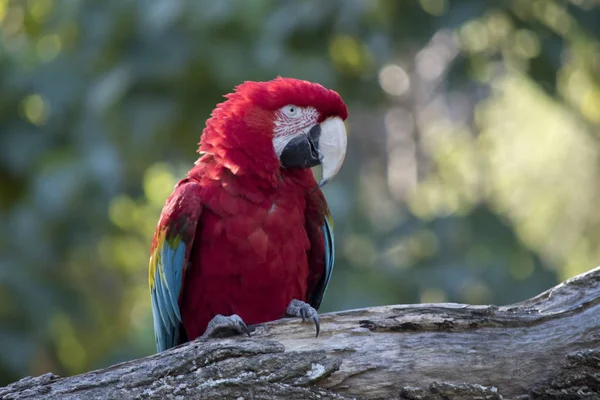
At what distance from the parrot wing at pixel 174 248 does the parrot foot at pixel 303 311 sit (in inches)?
13.8

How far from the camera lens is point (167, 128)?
4750 millimetres

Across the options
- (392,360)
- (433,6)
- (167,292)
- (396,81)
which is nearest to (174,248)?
(167,292)

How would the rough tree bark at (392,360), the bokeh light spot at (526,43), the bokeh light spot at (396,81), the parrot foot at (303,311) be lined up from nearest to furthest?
the rough tree bark at (392,360) → the parrot foot at (303,311) → the bokeh light spot at (526,43) → the bokeh light spot at (396,81)

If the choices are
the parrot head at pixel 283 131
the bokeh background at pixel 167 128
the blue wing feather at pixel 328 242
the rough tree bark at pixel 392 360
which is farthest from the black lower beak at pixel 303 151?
the bokeh background at pixel 167 128

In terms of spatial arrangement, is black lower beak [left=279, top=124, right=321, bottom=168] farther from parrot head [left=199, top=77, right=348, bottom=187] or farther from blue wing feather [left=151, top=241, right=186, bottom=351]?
blue wing feather [left=151, top=241, right=186, bottom=351]

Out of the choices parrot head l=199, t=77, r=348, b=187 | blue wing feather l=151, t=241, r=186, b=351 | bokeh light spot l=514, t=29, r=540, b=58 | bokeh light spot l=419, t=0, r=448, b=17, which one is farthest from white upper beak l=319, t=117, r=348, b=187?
bokeh light spot l=514, t=29, r=540, b=58

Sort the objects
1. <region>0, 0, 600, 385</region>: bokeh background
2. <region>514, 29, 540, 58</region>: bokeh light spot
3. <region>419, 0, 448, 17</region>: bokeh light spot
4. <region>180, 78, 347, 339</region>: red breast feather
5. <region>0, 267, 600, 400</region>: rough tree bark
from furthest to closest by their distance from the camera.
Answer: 1. <region>514, 29, 540, 58</region>: bokeh light spot
2. <region>419, 0, 448, 17</region>: bokeh light spot
3. <region>0, 0, 600, 385</region>: bokeh background
4. <region>180, 78, 347, 339</region>: red breast feather
5. <region>0, 267, 600, 400</region>: rough tree bark

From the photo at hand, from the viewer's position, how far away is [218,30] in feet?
15.0

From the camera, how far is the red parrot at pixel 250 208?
2.50 metres

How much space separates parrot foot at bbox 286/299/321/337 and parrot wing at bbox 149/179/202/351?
35 cm

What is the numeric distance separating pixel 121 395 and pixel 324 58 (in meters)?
3.11

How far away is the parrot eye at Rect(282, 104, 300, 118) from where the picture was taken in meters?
2.56

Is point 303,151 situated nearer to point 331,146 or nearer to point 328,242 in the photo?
point 331,146

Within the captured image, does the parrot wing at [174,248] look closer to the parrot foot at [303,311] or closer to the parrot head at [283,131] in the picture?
the parrot head at [283,131]
